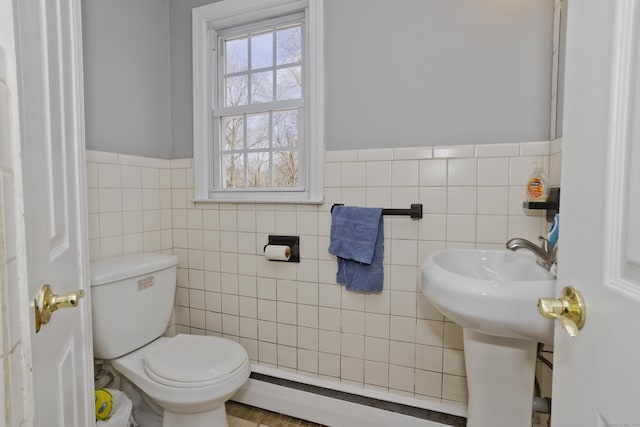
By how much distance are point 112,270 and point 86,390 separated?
62cm

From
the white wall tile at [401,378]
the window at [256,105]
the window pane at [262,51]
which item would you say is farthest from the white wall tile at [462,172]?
the window pane at [262,51]

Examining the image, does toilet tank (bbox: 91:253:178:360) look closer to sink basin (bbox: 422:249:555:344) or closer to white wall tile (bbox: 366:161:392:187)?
white wall tile (bbox: 366:161:392:187)

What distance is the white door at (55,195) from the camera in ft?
1.65

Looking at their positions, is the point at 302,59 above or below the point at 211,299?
above

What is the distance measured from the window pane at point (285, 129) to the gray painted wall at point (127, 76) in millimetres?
659

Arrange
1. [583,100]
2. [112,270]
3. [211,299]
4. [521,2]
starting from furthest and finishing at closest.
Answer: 1. [211,299]
2. [112,270]
3. [521,2]
4. [583,100]

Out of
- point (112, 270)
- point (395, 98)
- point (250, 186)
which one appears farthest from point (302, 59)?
point (112, 270)

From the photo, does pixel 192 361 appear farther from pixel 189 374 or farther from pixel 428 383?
pixel 428 383

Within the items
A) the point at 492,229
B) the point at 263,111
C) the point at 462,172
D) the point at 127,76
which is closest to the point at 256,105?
the point at 263,111

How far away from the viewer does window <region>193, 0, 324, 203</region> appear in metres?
1.59

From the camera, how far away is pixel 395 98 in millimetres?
1401

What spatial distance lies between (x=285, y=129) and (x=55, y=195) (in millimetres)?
1178

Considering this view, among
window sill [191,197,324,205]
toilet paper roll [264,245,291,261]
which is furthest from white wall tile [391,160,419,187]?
toilet paper roll [264,245,291,261]

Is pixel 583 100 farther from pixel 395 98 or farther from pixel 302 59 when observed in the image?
pixel 302 59
